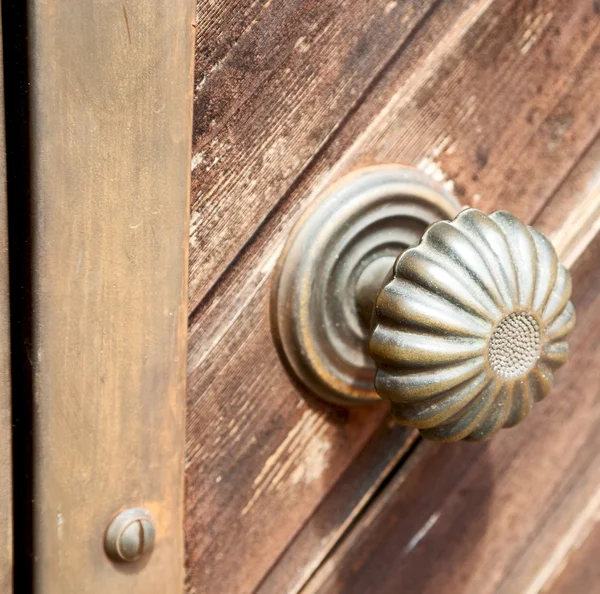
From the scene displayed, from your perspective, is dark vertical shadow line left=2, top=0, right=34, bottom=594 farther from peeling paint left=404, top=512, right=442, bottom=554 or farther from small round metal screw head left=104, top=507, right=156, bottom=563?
peeling paint left=404, top=512, right=442, bottom=554

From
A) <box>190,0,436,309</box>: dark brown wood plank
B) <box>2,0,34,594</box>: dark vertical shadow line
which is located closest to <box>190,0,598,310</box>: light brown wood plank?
<box>190,0,436,309</box>: dark brown wood plank

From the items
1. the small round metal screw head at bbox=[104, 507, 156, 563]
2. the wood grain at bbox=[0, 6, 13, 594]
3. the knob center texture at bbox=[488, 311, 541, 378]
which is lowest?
the small round metal screw head at bbox=[104, 507, 156, 563]

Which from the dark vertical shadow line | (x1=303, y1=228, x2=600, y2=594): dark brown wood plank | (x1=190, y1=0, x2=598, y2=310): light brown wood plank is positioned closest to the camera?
the dark vertical shadow line

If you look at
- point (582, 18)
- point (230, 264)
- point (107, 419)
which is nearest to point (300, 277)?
point (230, 264)

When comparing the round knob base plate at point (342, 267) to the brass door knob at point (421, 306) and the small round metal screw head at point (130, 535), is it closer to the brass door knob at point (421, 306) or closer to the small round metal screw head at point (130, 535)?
the brass door knob at point (421, 306)

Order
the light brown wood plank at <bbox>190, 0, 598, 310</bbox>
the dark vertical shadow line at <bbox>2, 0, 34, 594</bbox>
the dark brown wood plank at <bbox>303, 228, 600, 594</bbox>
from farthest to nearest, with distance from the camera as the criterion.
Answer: the dark brown wood plank at <bbox>303, 228, 600, 594</bbox>
the light brown wood plank at <bbox>190, 0, 598, 310</bbox>
the dark vertical shadow line at <bbox>2, 0, 34, 594</bbox>

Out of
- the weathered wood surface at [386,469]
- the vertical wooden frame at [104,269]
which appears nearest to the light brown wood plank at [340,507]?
the weathered wood surface at [386,469]

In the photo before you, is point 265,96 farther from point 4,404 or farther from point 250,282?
point 4,404

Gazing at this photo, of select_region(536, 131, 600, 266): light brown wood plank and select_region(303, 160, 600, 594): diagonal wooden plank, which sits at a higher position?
select_region(536, 131, 600, 266): light brown wood plank
